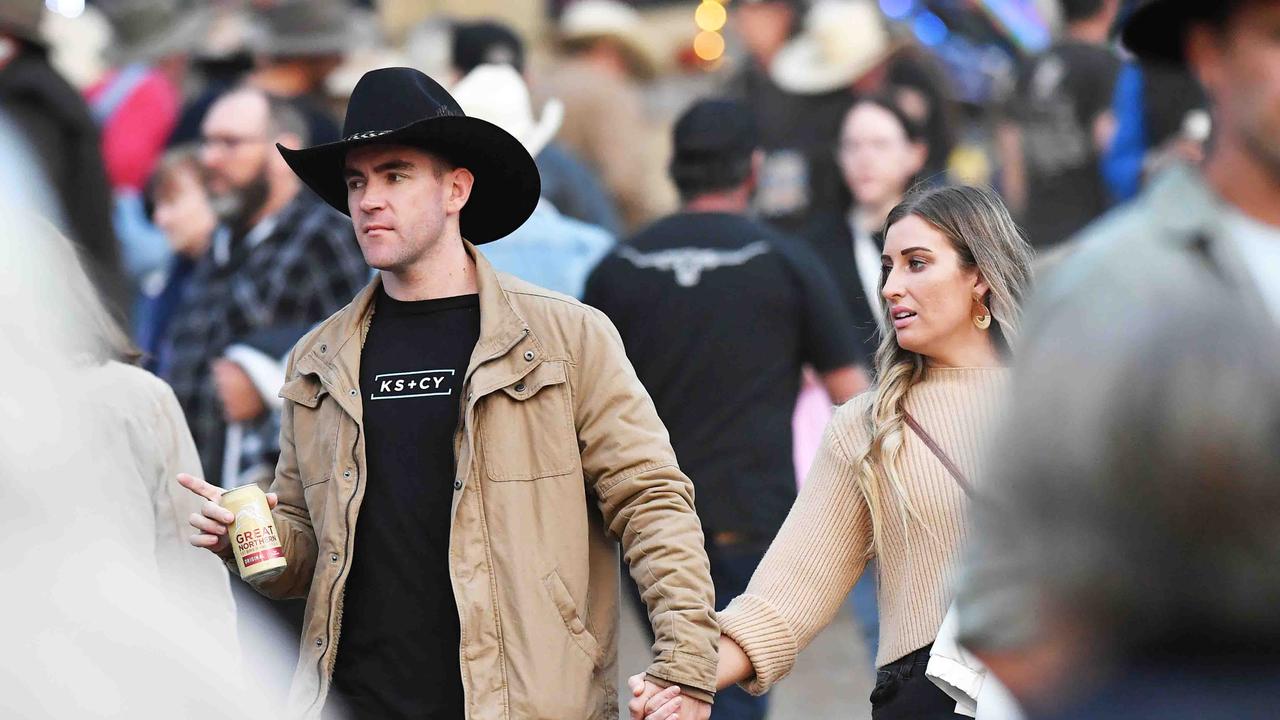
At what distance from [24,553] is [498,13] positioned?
15.5 m

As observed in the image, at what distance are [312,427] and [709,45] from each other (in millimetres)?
12370

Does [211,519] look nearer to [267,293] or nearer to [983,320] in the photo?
[983,320]

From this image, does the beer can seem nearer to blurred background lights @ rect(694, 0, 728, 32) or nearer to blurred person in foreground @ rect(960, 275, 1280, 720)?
blurred person in foreground @ rect(960, 275, 1280, 720)

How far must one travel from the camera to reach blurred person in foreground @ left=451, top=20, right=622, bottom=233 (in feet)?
27.7

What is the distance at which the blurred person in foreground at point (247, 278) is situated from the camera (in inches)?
276

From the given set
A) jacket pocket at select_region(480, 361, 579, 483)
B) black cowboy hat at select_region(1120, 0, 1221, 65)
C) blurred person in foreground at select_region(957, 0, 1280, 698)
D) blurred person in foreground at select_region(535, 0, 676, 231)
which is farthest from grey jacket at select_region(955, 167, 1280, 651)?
blurred person in foreground at select_region(535, 0, 676, 231)

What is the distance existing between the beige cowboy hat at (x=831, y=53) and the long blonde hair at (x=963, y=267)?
5.55 metres

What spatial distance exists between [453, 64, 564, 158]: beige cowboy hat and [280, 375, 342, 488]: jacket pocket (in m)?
3.00

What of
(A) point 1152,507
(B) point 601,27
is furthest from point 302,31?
(A) point 1152,507

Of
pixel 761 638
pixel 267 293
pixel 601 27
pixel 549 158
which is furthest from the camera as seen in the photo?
pixel 601 27

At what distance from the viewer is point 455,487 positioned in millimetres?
4133

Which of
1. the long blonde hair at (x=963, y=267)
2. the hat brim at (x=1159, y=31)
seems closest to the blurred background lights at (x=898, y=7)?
the long blonde hair at (x=963, y=267)

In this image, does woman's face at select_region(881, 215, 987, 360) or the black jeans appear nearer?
the black jeans

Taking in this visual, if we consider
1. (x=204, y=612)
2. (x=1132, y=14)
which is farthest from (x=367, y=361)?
(x=1132, y=14)
